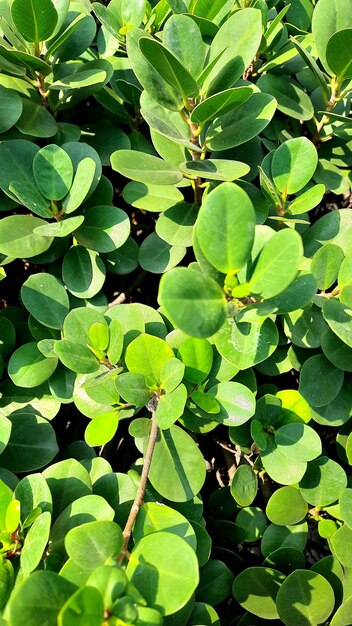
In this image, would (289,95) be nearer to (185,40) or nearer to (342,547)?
(185,40)

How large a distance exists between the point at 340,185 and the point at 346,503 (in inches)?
26.9

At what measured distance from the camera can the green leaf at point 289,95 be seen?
115cm

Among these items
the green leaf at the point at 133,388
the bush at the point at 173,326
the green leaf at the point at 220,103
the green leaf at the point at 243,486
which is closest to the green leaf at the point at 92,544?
the bush at the point at 173,326

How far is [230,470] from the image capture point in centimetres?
114

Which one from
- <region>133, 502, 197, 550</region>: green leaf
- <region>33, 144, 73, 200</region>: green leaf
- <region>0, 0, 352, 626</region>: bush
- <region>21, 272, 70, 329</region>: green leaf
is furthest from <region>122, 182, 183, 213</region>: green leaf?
<region>133, 502, 197, 550</region>: green leaf

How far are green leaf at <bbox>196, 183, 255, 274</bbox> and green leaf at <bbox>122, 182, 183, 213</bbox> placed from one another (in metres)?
0.37

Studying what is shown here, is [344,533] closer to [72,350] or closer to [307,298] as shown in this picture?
[307,298]

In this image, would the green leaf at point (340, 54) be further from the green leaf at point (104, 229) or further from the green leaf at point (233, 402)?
the green leaf at point (233, 402)

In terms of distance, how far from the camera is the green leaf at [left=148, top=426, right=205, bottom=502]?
2.82 feet

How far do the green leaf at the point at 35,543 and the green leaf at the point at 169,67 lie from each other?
695 mm

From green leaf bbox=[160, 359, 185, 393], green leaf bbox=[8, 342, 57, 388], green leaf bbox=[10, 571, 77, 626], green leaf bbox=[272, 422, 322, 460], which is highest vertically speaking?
green leaf bbox=[160, 359, 185, 393]

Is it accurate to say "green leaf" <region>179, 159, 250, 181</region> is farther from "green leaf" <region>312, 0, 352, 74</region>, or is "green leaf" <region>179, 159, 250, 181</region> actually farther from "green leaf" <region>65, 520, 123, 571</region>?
"green leaf" <region>65, 520, 123, 571</region>

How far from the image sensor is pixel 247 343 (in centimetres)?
81

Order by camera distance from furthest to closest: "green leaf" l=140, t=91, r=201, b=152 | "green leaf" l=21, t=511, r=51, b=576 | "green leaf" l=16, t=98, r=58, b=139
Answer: "green leaf" l=16, t=98, r=58, b=139 → "green leaf" l=140, t=91, r=201, b=152 → "green leaf" l=21, t=511, r=51, b=576
